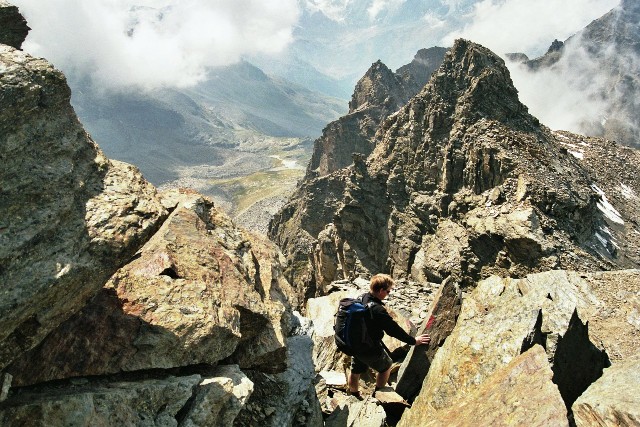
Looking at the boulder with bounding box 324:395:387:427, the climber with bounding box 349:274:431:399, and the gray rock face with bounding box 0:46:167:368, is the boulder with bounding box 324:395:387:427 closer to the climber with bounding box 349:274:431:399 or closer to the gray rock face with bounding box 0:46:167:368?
the climber with bounding box 349:274:431:399

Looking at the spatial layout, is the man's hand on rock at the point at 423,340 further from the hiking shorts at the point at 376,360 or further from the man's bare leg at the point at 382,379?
the man's bare leg at the point at 382,379

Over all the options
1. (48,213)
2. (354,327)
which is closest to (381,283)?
(354,327)

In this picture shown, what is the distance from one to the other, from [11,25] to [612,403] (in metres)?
17.9

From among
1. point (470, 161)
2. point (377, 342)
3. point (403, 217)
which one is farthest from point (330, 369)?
point (403, 217)

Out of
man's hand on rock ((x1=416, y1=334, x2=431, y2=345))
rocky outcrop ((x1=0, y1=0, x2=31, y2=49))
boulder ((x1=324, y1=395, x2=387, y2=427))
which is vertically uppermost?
rocky outcrop ((x1=0, y1=0, x2=31, y2=49))

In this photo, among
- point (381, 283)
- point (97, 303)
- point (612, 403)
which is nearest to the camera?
point (612, 403)

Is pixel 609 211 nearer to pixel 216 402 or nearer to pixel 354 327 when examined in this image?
pixel 354 327

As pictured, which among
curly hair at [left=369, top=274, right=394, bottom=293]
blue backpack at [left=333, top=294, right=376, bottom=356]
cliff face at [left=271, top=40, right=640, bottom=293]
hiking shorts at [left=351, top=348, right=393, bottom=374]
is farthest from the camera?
cliff face at [left=271, top=40, right=640, bottom=293]

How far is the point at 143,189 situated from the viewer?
1170 centimetres

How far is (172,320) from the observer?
11016 mm

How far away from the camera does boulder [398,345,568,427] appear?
8.93 metres

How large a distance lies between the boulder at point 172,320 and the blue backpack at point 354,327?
7.18 feet

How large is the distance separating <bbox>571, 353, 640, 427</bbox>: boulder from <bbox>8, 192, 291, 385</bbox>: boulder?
8.58 m

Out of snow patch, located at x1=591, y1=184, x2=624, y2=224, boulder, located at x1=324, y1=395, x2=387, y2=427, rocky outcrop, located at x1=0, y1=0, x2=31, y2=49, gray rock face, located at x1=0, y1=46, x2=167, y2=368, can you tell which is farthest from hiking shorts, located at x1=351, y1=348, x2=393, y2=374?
snow patch, located at x1=591, y1=184, x2=624, y2=224
